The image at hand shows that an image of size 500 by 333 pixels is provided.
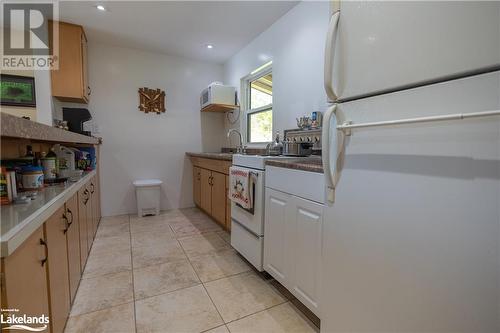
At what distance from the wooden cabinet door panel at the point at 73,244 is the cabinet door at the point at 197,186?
2003mm

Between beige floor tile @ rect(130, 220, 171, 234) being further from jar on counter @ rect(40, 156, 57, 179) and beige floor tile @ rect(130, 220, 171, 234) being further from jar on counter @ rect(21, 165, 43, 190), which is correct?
jar on counter @ rect(21, 165, 43, 190)

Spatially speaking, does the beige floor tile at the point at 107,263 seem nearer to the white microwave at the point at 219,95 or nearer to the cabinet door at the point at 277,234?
the cabinet door at the point at 277,234

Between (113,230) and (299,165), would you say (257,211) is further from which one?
(113,230)

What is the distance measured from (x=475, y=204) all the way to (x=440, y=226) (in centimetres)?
12

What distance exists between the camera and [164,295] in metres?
1.63

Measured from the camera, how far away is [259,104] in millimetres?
3326

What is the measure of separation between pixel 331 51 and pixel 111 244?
2.69m

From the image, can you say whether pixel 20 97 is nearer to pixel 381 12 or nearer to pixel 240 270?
pixel 240 270

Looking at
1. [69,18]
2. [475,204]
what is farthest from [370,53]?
[69,18]

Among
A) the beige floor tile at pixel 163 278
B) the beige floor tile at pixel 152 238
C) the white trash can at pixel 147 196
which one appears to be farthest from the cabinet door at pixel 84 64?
the beige floor tile at pixel 163 278

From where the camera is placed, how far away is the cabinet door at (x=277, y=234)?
1.55 m

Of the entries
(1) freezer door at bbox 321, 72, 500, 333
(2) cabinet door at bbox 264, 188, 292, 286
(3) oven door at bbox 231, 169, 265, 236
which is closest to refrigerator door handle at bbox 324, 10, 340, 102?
(1) freezer door at bbox 321, 72, 500, 333

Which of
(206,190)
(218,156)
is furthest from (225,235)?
(218,156)

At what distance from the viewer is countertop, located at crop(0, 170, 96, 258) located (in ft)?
2.22
